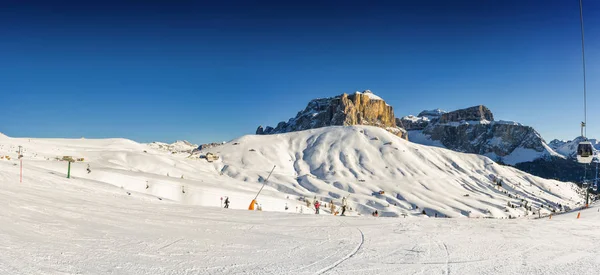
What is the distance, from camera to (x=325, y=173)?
92875 millimetres

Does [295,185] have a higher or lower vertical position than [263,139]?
lower

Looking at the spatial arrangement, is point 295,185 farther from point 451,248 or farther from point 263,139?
point 451,248

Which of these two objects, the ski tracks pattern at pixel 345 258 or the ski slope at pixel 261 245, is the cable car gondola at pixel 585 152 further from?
the ski tracks pattern at pixel 345 258

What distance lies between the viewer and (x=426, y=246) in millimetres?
8336

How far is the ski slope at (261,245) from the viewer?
20.3ft

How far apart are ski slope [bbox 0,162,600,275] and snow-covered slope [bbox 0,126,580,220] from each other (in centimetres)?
2690

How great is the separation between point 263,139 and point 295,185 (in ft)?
153

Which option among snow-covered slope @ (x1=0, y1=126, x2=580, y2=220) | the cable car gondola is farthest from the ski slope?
snow-covered slope @ (x1=0, y1=126, x2=580, y2=220)

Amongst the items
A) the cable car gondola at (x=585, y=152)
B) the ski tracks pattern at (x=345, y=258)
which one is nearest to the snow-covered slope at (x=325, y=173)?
the cable car gondola at (x=585, y=152)

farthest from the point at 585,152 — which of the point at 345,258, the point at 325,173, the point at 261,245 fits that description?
the point at 325,173

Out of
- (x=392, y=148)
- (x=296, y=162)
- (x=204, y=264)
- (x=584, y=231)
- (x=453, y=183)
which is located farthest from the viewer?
(x=392, y=148)

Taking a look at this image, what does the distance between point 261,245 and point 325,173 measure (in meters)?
85.4

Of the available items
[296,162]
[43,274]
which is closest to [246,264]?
[43,274]

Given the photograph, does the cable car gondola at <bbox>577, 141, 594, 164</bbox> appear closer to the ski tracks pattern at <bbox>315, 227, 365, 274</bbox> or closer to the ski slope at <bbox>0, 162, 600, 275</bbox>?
the ski slope at <bbox>0, 162, 600, 275</bbox>
